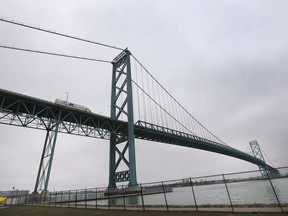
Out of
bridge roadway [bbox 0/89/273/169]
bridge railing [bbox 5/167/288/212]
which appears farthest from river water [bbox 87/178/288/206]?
bridge roadway [bbox 0/89/273/169]

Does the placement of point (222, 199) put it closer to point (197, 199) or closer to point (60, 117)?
point (197, 199)

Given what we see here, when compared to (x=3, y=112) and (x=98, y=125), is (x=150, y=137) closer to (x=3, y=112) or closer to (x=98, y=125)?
(x=98, y=125)

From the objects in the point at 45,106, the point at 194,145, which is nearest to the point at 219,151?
the point at 194,145

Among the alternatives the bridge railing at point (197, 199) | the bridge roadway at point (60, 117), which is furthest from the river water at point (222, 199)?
the bridge roadway at point (60, 117)

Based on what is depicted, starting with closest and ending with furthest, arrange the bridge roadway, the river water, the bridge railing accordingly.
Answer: the bridge railing < the river water < the bridge roadway

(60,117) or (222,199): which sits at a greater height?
(60,117)

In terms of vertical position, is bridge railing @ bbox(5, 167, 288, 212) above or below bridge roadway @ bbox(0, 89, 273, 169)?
below

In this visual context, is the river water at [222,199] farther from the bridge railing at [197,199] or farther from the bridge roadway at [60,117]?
the bridge roadway at [60,117]

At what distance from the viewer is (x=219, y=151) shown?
219ft

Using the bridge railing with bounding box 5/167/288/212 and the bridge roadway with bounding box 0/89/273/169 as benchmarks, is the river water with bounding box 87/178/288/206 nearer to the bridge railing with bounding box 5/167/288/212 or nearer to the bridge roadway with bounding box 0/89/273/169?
the bridge railing with bounding box 5/167/288/212

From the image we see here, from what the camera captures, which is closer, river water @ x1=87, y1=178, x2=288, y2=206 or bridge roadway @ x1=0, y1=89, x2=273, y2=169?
river water @ x1=87, y1=178, x2=288, y2=206

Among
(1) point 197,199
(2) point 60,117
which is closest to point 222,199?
(1) point 197,199

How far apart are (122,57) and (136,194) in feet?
113

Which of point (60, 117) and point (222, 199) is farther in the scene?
point (60, 117)
